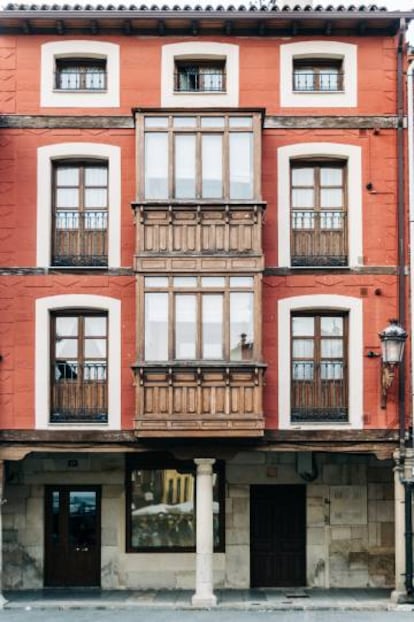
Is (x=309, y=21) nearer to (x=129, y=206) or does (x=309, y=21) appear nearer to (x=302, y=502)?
(x=129, y=206)

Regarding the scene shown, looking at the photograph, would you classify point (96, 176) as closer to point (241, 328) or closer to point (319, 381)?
point (241, 328)

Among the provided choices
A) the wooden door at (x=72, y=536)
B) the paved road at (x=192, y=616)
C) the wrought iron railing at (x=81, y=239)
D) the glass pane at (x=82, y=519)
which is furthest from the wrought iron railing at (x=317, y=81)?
the paved road at (x=192, y=616)

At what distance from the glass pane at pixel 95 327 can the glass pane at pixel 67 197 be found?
244 cm

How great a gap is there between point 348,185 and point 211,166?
2.97 meters

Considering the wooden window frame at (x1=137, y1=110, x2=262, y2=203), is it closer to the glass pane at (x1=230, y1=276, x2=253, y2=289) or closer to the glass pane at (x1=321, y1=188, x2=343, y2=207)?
the glass pane at (x1=230, y1=276, x2=253, y2=289)

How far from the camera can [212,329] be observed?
75.8 ft

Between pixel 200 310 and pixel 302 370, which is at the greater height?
pixel 200 310

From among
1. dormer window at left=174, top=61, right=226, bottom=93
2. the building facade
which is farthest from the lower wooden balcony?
dormer window at left=174, top=61, right=226, bottom=93

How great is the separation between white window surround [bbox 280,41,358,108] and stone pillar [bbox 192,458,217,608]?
25.5 ft

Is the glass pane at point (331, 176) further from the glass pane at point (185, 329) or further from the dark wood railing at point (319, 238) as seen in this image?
the glass pane at point (185, 329)

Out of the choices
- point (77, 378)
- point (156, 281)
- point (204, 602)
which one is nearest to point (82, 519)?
point (77, 378)

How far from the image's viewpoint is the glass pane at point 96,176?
2427cm

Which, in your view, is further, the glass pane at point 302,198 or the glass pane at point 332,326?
the glass pane at point 302,198

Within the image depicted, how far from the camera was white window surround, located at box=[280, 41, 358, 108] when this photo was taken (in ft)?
79.5
